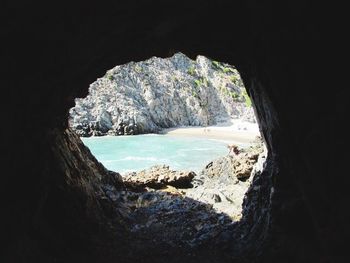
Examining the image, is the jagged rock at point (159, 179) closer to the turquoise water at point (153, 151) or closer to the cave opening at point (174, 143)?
the cave opening at point (174, 143)

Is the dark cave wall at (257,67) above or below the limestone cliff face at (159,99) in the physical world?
below

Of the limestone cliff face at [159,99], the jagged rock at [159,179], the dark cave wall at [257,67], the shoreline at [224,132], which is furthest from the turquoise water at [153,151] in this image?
the dark cave wall at [257,67]

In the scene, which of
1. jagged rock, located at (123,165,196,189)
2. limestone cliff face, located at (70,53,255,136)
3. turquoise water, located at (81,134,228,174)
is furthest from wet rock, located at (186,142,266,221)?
limestone cliff face, located at (70,53,255,136)

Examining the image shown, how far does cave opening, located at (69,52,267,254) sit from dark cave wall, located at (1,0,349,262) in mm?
3967

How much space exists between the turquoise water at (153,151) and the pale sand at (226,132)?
139 inches

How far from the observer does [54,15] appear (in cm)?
541

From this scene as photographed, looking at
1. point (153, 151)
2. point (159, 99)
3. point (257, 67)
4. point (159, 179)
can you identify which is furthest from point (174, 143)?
point (257, 67)

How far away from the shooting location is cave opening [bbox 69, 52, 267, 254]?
13.7m

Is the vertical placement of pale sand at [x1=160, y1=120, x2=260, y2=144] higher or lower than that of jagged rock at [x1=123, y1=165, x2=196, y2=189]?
higher

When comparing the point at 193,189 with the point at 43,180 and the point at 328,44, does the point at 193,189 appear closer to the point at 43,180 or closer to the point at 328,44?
the point at 43,180

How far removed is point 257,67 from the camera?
799 centimetres

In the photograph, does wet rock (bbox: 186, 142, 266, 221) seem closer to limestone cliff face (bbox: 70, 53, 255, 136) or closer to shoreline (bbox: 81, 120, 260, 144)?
shoreline (bbox: 81, 120, 260, 144)

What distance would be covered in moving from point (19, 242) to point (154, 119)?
63762 millimetres

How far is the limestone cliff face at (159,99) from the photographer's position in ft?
218
